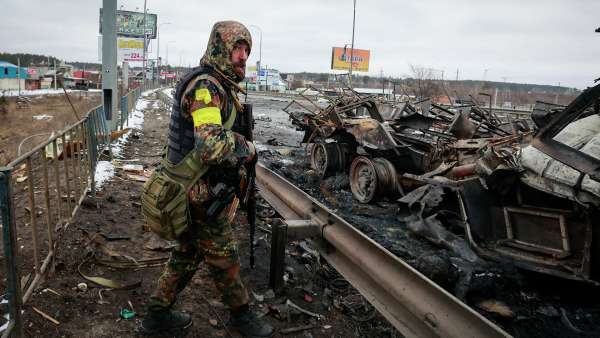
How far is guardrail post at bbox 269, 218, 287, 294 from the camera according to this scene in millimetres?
3377

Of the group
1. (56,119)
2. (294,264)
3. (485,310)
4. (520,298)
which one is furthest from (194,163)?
(56,119)

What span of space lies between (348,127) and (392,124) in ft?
2.52

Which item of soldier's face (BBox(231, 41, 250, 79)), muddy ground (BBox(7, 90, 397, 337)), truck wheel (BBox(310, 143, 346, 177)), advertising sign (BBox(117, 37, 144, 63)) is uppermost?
advertising sign (BBox(117, 37, 144, 63))

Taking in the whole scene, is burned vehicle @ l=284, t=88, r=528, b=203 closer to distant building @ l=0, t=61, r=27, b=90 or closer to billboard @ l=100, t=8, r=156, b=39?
distant building @ l=0, t=61, r=27, b=90

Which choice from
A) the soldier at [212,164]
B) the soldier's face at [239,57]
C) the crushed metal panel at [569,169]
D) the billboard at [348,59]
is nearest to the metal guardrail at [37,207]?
the soldier at [212,164]

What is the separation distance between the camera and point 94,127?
6.20 meters

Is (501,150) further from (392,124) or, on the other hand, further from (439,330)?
(392,124)

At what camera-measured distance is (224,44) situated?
2582 mm

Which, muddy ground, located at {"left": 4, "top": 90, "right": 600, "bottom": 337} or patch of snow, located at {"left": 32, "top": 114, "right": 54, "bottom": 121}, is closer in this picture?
muddy ground, located at {"left": 4, "top": 90, "right": 600, "bottom": 337}

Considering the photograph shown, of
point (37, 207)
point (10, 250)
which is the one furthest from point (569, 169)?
point (37, 207)

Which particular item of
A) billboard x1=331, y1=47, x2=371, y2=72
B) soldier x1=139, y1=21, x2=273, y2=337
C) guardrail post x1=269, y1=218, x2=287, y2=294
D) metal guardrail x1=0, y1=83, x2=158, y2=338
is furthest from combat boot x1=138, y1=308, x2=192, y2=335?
billboard x1=331, y1=47, x2=371, y2=72

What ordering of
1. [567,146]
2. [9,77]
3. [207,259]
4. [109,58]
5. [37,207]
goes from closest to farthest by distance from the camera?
[207,259], [567,146], [37,207], [109,58], [9,77]

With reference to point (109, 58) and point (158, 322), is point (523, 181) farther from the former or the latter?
point (109, 58)

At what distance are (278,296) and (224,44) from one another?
193cm
